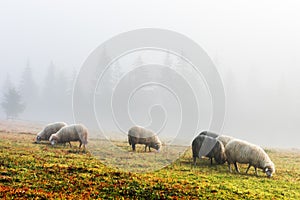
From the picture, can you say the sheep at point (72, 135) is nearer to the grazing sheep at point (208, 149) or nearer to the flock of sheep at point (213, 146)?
the flock of sheep at point (213, 146)

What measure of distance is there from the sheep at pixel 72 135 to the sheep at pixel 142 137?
365cm

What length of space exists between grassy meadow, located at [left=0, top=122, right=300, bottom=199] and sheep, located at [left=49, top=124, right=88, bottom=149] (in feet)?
14.9

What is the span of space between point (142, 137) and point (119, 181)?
32.2ft

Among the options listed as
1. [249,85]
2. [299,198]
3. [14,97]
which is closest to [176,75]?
[299,198]

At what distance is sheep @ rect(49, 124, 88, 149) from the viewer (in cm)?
2434

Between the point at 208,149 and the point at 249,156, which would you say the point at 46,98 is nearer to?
the point at 208,149

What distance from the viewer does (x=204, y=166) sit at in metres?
19.8

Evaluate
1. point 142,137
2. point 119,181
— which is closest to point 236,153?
point 142,137

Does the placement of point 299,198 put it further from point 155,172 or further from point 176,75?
point 176,75

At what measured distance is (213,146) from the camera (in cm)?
2019

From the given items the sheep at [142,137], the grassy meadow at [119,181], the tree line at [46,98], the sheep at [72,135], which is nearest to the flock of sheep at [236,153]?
the grassy meadow at [119,181]

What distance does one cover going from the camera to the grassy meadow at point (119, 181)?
1255 centimetres

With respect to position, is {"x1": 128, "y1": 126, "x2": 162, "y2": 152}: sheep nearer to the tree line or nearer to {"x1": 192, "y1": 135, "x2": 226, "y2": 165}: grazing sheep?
{"x1": 192, "y1": 135, "x2": 226, "y2": 165}: grazing sheep

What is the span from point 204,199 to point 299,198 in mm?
4783
